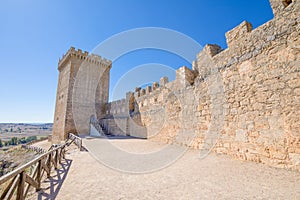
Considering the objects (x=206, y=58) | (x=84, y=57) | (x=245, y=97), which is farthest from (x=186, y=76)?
(x=84, y=57)

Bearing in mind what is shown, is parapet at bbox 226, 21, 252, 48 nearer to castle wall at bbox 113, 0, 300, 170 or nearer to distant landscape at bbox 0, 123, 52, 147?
castle wall at bbox 113, 0, 300, 170

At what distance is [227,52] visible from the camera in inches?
175

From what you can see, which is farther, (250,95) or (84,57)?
(84,57)

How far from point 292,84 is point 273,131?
1.06 m

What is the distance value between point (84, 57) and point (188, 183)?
59.8ft

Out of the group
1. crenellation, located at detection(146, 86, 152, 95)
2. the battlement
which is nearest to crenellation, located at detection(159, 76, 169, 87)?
crenellation, located at detection(146, 86, 152, 95)

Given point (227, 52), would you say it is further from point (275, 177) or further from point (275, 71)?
point (275, 177)

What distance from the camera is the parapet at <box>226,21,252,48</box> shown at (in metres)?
3.94

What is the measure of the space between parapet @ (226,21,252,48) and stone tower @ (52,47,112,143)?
15.4m

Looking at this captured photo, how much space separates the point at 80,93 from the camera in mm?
15859

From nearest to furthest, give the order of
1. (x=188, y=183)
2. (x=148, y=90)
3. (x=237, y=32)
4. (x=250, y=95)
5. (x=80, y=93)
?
(x=188, y=183)
(x=250, y=95)
(x=237, y=32)
(x=148, y=90)
(x=80, y=93)

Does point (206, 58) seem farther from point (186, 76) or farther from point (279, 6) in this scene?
point (279, 6)

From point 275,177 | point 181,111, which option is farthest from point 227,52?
point 275,177

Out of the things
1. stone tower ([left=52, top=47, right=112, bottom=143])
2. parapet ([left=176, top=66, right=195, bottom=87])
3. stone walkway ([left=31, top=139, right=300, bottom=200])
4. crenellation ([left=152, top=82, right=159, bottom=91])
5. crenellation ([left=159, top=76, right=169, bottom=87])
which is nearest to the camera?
stone walkway ([left=31, top=139, right=300, bottom=200])
